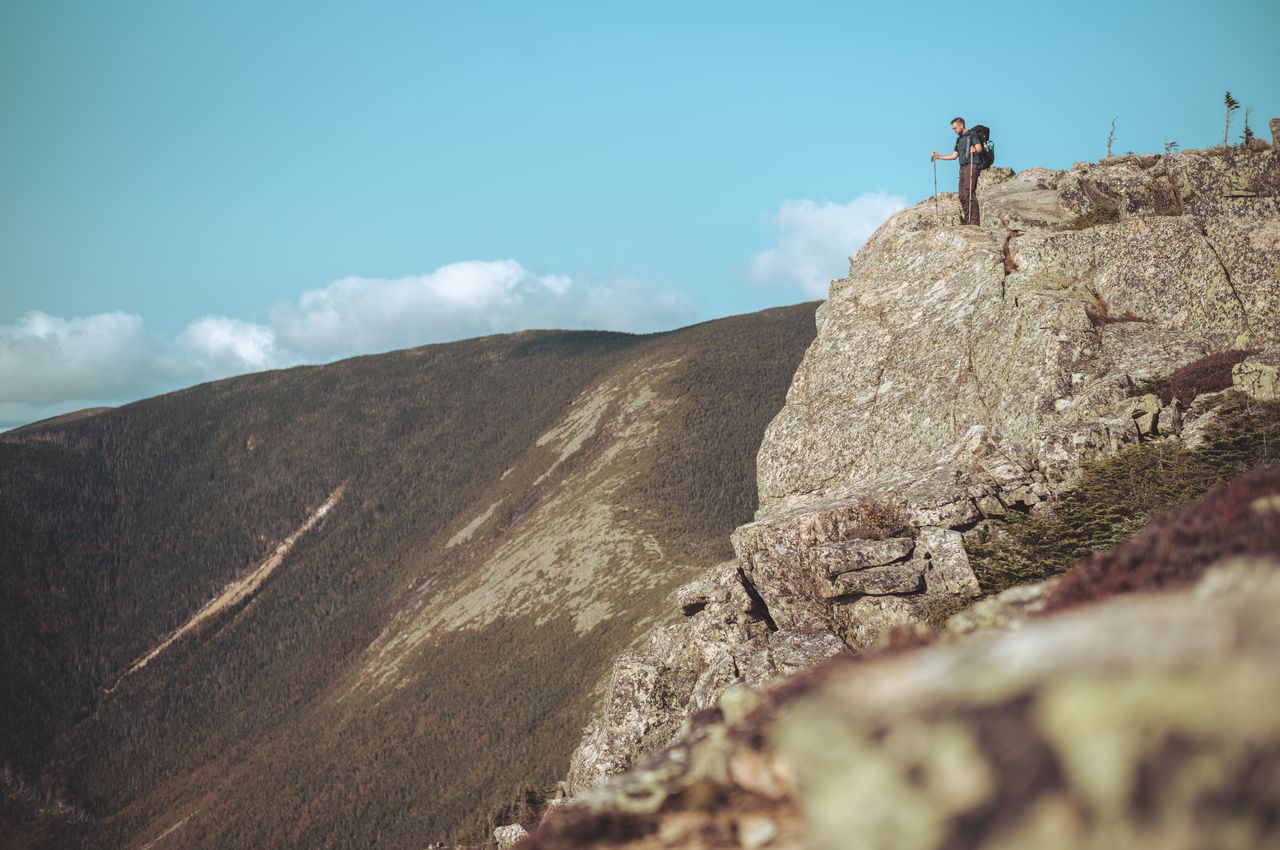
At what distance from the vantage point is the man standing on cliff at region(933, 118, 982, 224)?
1291 inches

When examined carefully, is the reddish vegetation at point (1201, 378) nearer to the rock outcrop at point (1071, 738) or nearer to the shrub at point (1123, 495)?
the shrub at point (1123, 495)

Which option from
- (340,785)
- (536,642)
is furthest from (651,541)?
(340,785)

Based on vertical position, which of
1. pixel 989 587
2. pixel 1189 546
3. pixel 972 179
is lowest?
pixel 989 587

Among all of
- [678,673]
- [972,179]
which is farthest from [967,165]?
[678,673]

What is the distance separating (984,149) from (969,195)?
1939mm

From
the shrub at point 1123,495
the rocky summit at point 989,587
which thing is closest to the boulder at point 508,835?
the rocky summit at point 989,587

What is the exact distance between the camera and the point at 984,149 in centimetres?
3284

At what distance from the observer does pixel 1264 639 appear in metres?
4.82

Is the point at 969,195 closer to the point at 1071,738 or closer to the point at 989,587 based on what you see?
the point at 989,587

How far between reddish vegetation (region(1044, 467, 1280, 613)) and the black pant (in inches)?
1062

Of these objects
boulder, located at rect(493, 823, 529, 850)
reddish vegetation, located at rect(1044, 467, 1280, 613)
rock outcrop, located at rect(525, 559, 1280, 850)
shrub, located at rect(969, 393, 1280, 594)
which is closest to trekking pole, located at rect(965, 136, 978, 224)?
shrub, located at rect(969, 393, 1280, 594)

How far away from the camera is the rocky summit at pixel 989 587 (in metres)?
4.68

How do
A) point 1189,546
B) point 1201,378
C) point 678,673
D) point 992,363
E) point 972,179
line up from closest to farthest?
point 1189,546 < point 1201,378 < point 678,673 < point 992,363 < point 972,179

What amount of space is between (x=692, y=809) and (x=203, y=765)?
610 feet
